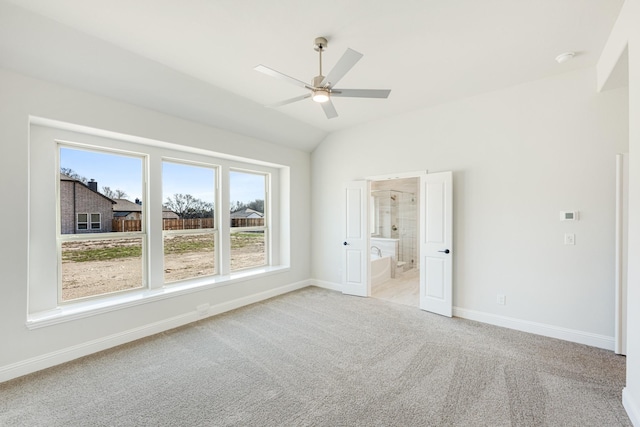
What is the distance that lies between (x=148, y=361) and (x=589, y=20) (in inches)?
202

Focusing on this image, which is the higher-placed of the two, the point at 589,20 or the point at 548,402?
the point at 589,20

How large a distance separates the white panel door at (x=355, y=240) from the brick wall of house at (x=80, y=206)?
358cm

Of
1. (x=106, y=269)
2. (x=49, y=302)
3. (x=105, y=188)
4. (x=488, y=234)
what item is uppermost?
(x=105, y=188)

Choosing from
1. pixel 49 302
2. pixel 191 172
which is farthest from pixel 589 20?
pixel 49 302

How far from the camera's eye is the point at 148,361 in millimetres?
2785

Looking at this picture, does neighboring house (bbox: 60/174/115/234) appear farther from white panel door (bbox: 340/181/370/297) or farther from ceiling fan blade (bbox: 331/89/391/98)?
white panel door (bbox: 340/181/370/297)

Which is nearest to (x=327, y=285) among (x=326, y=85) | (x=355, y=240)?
(x=355, y=240)

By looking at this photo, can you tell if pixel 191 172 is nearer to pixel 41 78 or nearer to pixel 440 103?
pixel 41 78

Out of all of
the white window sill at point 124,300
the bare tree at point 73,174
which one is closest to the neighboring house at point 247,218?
the white window sill at point 124,300

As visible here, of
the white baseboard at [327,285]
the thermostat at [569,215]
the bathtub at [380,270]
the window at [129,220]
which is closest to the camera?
the window at [129,220]

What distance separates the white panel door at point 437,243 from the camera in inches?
154

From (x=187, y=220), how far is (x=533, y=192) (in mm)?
4746

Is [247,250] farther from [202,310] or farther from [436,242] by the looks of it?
[436,242]

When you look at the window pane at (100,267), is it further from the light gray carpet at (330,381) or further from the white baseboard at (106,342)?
the light gray carpet at (330,381)
